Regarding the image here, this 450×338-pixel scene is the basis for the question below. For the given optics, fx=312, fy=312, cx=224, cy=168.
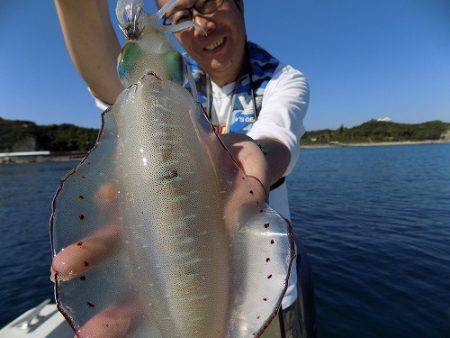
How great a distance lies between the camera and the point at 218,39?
245 cm

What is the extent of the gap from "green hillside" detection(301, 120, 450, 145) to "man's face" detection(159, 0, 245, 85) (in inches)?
4913

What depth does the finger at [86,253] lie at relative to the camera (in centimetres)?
100

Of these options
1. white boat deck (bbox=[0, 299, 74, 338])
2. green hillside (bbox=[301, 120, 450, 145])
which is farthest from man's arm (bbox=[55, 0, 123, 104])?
green hillside (bbox=[301, 120, 450, 145])

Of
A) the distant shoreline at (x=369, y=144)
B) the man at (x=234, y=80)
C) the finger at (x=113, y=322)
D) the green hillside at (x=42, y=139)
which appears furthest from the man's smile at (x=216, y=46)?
the distant shoreline at (x=369, y=144)

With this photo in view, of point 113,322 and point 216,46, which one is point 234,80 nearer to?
point 216,46

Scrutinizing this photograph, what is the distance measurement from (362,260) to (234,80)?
10.5 m

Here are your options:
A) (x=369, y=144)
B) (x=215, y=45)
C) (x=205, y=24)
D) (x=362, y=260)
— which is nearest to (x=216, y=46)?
(x=215, y=45)

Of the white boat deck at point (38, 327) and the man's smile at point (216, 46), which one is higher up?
the man's smile at point (216, 46)

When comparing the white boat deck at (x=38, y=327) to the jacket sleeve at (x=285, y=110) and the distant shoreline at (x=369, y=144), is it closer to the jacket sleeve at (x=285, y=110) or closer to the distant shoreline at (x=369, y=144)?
the jacket sleeve at (x=285, y=110)

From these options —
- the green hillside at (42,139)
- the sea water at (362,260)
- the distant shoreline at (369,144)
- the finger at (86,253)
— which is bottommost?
the distant shoreline at (369,144)

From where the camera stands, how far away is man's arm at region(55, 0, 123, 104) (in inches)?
65.1

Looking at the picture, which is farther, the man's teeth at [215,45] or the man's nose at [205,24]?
the man's teeth at [215,45]

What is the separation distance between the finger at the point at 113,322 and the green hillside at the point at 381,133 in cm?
12654

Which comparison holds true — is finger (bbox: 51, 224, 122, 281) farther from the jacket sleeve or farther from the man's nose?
the man's nose
